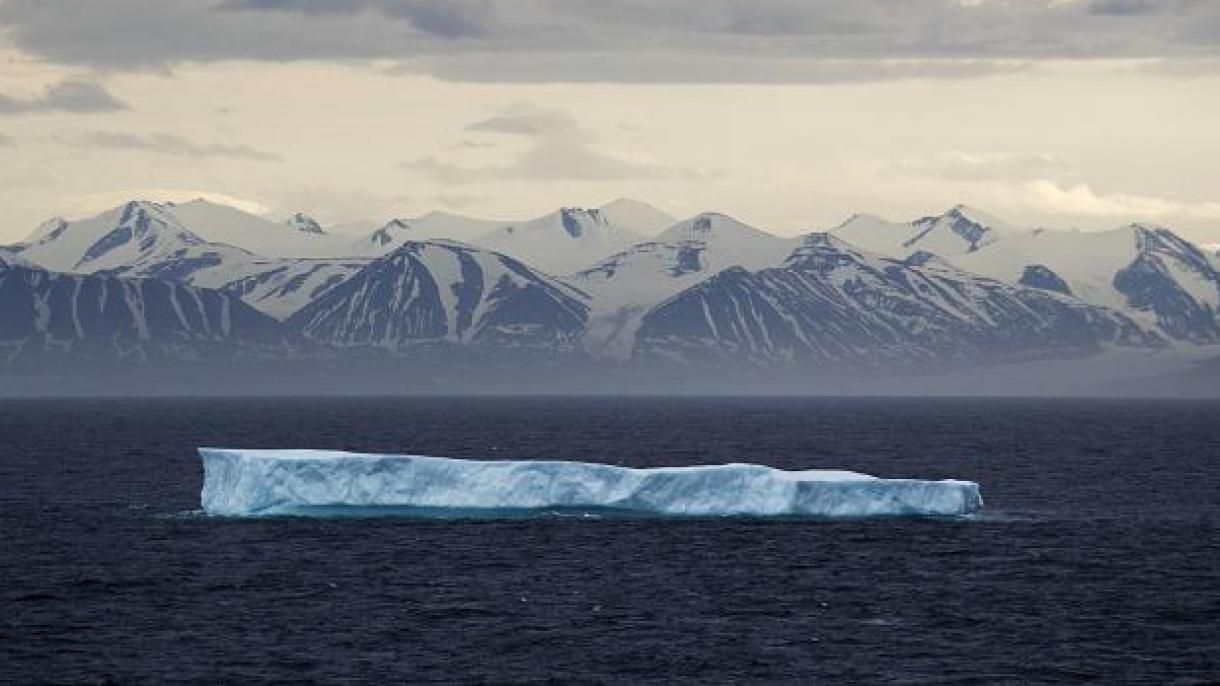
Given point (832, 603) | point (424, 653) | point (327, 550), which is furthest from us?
point (327, 550)

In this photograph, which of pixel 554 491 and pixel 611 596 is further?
pixel 554 491

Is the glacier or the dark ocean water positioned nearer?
the dark ocean water

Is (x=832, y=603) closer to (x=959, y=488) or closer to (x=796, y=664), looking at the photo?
(x=796, y=664)

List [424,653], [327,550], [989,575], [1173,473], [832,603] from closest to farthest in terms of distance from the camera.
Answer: [424,653], [832,603], [989,575], [327,550], [1173,473]

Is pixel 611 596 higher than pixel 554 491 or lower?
lower

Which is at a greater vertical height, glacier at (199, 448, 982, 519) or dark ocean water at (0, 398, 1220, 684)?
glacier at (199, 448, 982, 519)

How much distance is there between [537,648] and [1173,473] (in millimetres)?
85815

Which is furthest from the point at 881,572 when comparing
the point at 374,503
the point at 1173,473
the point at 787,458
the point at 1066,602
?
the point at 787,458

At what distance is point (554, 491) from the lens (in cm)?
9312

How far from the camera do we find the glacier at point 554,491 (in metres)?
91.9

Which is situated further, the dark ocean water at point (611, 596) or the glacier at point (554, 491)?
the glacier at point (554, 491)

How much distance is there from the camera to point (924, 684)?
54.2 metres

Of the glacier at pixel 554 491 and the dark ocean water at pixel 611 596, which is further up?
the glacier at pixel 554 491

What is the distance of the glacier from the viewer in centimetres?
9188
